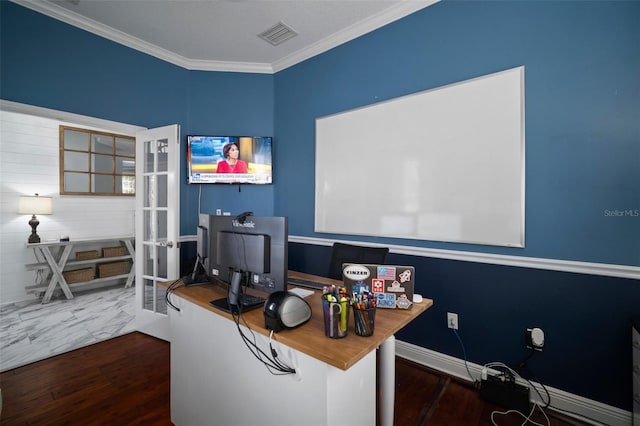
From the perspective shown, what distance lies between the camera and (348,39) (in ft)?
9.14

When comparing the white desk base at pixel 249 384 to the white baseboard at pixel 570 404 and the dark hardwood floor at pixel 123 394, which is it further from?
the white baseboard at pixel 570 404

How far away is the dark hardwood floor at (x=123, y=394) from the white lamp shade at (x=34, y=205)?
2.32 metres

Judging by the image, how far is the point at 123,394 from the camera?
Result: 1.94 metres

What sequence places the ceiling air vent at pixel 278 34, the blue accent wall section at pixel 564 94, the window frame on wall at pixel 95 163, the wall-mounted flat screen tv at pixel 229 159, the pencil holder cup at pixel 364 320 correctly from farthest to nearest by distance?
the window frame on wall at pixel 95 163
the wall-mounted flat screen tv at pixel 229 159
the ceiling air vent at pixel 278 34
the blue accent wall section at pixel 564 94
the pencil holder cup at pixel 364 320

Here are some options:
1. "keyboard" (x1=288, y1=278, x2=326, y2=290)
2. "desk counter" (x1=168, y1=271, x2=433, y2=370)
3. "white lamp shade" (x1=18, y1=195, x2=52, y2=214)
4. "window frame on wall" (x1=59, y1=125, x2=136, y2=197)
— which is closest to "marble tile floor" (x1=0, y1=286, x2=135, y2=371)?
"white lamp shade" (x1=18, y1=195, x2=52, y2=214)

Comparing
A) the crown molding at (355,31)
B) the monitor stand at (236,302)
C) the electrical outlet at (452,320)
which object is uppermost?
the crown molding at (355,31)

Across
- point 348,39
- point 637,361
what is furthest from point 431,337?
point 348,39

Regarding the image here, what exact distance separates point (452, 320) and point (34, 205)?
5.17m

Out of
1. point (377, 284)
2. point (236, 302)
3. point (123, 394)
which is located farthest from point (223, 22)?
point (123, 394)

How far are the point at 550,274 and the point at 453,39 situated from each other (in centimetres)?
187

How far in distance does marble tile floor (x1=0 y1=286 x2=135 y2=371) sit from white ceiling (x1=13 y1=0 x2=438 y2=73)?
3032 mm

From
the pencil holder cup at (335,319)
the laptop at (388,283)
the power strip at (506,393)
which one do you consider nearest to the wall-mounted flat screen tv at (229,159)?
the laptop at (388,283)

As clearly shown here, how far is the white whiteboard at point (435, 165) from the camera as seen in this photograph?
191cm

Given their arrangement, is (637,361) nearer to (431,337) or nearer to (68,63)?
(431,337)
